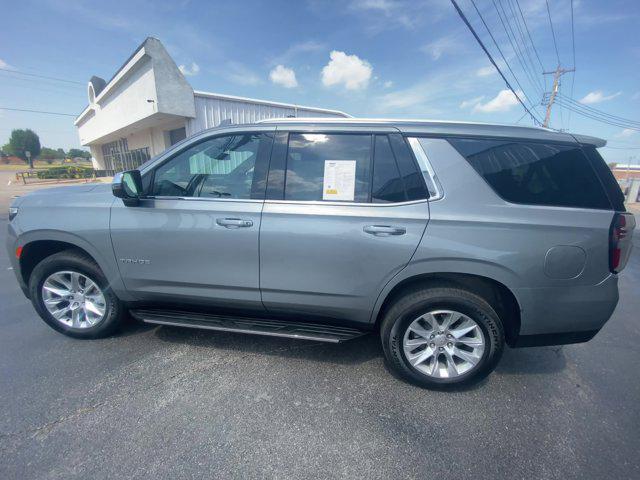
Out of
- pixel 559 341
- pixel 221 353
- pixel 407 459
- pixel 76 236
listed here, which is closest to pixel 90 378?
pixel 221 353

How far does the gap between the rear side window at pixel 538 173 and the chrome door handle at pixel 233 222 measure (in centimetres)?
Answer: 166

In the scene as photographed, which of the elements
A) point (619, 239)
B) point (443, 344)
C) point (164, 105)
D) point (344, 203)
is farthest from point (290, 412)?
point (164, 105)

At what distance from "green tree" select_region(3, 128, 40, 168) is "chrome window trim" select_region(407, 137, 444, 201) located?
349ft

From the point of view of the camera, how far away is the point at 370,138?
2.32 m

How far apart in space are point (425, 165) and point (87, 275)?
10.0ft

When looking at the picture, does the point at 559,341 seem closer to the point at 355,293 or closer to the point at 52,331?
the point at 355,293

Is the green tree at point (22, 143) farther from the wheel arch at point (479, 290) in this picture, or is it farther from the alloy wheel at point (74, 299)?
the wheel arch at point (479, 290)

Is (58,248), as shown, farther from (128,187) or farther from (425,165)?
(425,165)

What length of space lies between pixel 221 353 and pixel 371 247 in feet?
5.50

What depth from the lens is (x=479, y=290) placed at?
91.6 inches

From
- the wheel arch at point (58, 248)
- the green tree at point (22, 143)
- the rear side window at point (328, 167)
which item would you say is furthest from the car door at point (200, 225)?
the green tree at point (22, 143)

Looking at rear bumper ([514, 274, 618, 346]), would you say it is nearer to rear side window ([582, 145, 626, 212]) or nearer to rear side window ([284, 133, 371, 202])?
rear side window ([582, 145, 626, 212])

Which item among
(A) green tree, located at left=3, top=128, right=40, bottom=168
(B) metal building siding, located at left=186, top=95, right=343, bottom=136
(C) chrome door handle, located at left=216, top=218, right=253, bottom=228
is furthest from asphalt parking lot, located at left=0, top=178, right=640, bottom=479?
(A) green tree, located at left=3, top=128, right=40, bottom=168

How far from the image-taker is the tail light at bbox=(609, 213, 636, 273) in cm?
202
